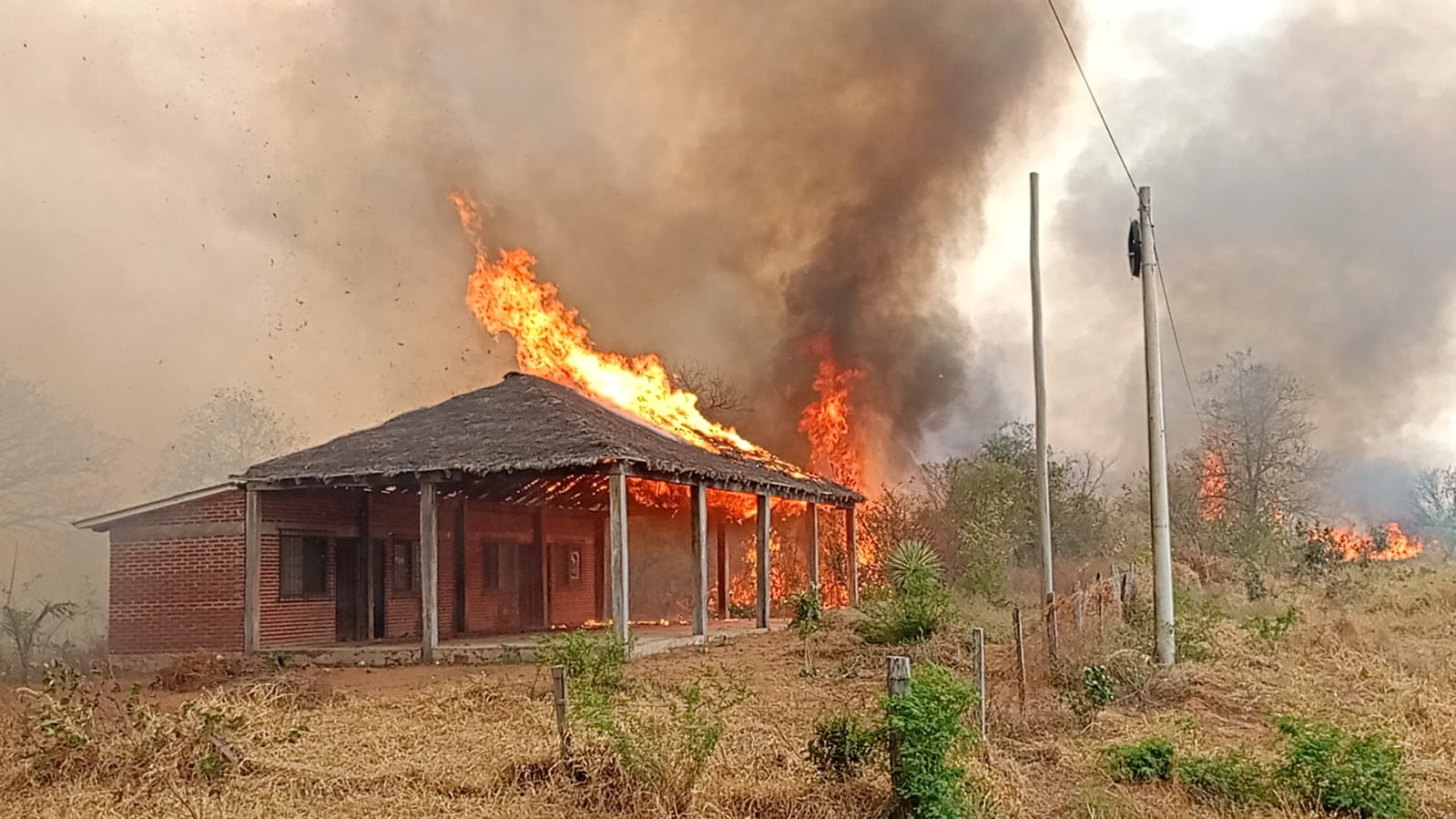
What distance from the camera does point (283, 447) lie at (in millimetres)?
41688

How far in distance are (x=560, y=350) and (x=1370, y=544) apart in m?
26.2

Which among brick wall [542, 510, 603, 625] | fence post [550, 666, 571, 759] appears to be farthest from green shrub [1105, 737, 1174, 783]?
brick wall [542, 510, 603, 625]

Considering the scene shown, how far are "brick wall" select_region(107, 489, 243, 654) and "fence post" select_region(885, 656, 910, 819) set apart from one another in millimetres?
15467

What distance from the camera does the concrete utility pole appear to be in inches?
537

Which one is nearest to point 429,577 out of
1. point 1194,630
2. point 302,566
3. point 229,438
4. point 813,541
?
point 302,566

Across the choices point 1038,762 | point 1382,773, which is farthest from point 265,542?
point 1382,773

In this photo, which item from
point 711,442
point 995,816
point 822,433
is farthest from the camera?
point 822,433

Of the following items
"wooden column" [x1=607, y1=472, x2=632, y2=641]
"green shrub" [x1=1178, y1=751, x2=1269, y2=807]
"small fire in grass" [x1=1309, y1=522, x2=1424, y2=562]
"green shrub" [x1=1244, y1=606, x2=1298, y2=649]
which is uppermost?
"wooden column" [x1=607, y1=472, x2=632, y2=641]

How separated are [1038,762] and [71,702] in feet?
25.1

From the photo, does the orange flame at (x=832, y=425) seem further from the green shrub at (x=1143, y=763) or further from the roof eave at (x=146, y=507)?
the green shrub at (x=1143, y=763)

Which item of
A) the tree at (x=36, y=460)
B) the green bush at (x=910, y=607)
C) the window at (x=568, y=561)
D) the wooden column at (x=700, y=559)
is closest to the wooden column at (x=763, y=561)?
the wooden column at (x=700, y=559)

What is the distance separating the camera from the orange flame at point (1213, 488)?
123 ft

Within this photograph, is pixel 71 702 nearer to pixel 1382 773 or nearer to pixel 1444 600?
pixel 1382 773

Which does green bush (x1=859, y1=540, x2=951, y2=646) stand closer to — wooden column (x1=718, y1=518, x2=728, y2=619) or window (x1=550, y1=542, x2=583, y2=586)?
wooden column (x1=718, y1=518, x2=728, y2=619)
